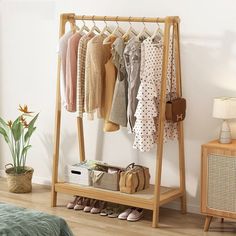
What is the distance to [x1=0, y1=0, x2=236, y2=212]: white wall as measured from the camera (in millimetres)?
5070

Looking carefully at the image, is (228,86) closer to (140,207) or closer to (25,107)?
(140,207)

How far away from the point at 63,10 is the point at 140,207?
6.42ft

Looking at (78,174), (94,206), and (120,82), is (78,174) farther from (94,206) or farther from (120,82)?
(120,82)

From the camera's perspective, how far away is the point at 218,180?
15.6 ft

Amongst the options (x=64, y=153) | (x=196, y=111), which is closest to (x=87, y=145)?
(x=64, y=153)

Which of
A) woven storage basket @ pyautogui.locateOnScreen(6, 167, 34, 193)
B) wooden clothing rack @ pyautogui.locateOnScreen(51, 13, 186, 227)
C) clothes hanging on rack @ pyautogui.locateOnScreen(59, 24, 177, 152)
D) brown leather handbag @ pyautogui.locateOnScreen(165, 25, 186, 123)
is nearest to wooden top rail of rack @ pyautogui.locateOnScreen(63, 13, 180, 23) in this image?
wooden clothing rack @ pyautogui.locateOnScreen(51, 13, 186, 227)

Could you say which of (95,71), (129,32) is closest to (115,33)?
(129,32)

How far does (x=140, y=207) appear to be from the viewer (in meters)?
5.00

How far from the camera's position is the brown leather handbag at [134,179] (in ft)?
16.6

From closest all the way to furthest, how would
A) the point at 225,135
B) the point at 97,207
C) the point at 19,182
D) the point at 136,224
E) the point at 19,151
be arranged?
1. the point at 225,135
2. the point at 136,224
3. the point at 97,207
4. the point at 19,182
5. the point at 19,151

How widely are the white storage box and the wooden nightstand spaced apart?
100cm

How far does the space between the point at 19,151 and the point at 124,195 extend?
1.36 metres

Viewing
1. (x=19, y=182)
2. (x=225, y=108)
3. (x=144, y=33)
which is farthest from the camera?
(x=19, y=182)

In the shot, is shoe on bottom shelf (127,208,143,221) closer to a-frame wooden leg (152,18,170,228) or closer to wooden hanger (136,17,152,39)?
a-frame wooden leg (152,18,170,228)
